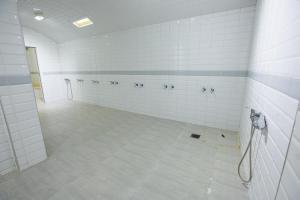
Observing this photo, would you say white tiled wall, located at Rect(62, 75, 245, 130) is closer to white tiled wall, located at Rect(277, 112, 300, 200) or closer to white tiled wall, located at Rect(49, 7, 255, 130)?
white tiled wall, located at Rect(49, 7, 255, 130)

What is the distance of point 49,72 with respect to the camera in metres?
5.84

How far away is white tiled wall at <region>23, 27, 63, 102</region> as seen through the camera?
17.0 feet

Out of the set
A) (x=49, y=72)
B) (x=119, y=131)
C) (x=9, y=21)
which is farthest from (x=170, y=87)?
(x=49, y=72)

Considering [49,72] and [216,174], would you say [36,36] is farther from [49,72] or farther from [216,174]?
[216,174]

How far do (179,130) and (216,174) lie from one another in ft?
4.36

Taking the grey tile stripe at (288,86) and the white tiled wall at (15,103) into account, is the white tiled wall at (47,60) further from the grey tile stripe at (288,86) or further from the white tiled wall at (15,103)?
the grey tile stripe at (288,86)

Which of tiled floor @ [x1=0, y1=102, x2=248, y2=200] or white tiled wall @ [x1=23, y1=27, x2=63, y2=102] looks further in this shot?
white tiled wall @ [x1=23, y1=27, x2=63, y2=102]

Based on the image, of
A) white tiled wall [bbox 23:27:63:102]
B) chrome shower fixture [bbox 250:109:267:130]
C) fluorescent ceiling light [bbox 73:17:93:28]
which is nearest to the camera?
chrome shower fixture [bbox 250:109:267:130]

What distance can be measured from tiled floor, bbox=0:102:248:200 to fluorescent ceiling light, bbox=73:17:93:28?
9.47 feet

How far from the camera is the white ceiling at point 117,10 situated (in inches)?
106

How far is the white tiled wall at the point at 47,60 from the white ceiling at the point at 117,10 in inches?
32.9

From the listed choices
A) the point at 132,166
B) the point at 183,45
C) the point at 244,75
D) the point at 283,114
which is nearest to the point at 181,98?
the point at 183,45

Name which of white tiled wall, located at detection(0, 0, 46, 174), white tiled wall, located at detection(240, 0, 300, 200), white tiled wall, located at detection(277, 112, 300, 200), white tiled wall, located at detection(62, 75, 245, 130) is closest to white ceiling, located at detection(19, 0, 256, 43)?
white tiled wall, located at detection(62, 75, 245, 130)

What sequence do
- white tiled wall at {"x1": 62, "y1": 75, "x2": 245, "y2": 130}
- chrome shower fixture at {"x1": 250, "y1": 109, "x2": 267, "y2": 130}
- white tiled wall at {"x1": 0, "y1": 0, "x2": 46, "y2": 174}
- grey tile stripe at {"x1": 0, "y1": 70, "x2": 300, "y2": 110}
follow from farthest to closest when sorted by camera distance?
white tiled wall at {"x1": 62, "y1": 75, "x2": 245, "y2": 130} → white tiled wall at {"x1": 0, "y1": 0, "x2": 46, "y2": 174} → chrome shower fixture at {"x1": 250, "y1": 109, "x2": 267, "y2": 130} → grey tile stripe at {"x1": 0, "y1": 70, "x2": 300, "y2": 110}
